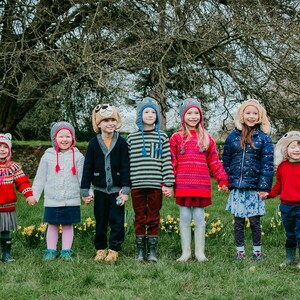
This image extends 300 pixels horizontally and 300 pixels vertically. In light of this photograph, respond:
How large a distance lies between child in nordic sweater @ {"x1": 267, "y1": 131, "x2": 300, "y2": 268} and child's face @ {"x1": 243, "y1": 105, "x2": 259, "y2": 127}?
12.3 inches

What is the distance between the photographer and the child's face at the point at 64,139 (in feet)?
16.4

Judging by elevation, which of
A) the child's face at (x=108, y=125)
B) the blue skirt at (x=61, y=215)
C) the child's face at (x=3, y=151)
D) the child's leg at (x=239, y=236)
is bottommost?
the child's leg at (x=239, y=236)

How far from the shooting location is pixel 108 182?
16.0 ft

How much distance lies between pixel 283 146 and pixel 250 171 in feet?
1.19

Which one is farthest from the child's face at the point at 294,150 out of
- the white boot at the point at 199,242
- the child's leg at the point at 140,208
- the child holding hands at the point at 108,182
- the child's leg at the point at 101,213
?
the child's leg at the point at 101,213

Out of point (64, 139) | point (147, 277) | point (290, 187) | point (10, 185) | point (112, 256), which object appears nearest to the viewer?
point (147, 277)

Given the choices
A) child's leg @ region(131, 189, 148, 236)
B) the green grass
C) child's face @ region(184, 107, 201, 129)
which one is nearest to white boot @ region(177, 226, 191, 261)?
the green grass

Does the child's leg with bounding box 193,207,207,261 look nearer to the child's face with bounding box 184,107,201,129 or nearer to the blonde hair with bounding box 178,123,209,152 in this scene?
the blonde hair with bounding box 178,123,209,152

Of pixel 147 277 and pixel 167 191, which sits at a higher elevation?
pixel 167 191

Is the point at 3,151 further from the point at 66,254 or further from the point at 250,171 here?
the point at 250,171

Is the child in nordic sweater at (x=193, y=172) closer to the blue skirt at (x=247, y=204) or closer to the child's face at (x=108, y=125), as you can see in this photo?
the blue skirt at (x=247, y=204)

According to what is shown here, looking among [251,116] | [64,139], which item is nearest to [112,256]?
[64,139]

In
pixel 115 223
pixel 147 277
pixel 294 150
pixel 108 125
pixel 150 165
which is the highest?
pixel 108 125

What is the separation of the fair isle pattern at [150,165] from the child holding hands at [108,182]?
0.23ft
